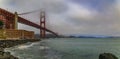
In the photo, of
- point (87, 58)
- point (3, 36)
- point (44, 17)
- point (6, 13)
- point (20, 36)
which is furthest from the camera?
point (44, 17)

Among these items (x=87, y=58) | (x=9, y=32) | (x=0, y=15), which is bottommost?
(x=87, y=58)

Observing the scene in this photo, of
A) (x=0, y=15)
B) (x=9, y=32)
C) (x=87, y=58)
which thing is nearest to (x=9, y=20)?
(x=0, y=15)

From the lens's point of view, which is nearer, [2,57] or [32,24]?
[2,57]

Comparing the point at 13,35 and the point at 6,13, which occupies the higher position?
the point at 6,13

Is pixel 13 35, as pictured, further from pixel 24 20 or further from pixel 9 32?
pixel 24 20

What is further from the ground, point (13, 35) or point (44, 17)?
point (44, 17)

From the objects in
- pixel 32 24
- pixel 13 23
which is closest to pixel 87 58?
pixel 13 23

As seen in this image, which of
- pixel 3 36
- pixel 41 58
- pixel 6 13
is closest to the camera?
pixel 41 58

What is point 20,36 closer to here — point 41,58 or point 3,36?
point 3,36

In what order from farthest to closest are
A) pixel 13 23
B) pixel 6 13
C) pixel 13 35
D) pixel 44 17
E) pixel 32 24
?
pixel 44 17
pixel 32 24
pixel 13 23
pixel 6 13
pixel 13 35
